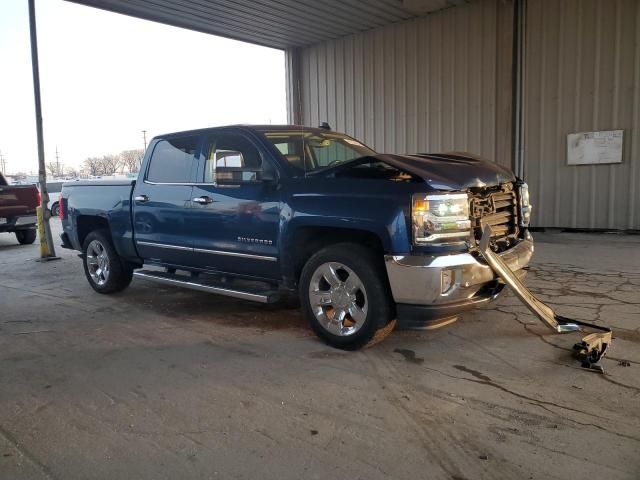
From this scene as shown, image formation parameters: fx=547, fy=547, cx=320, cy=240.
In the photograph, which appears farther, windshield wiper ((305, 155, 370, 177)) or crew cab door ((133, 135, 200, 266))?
crew cab door ((133, 135, 200, 266))

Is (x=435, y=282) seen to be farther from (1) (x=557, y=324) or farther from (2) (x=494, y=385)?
(1) (x=557, y=324)

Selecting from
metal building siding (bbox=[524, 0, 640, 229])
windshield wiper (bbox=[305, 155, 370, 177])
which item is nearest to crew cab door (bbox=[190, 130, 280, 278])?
windshield wiper (bbox=[305, 155, 370, 177])

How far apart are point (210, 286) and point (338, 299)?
1580 millimetres

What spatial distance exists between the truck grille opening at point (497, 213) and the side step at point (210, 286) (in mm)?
1865

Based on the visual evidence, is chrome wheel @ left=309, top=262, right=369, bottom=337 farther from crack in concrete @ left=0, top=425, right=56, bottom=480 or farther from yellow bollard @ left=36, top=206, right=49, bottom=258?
yellow bollard @ left=36, top=206, right=49, bottom=258

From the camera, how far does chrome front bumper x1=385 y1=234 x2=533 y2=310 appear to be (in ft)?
12.8


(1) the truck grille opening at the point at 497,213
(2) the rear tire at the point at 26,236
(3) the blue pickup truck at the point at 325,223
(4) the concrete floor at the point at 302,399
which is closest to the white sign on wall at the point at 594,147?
(4) the concrete floor at the point at 302,399

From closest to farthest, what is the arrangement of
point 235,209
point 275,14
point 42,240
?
point 235,209
point 42,240
point 275,14

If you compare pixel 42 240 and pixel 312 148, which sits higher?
pixel 312 148

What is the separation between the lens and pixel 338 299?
4438mm

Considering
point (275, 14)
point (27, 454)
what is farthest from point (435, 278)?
point (275, 14)

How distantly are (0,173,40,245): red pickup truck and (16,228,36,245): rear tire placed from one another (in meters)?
0.23

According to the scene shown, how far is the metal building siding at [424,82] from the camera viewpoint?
11883mm

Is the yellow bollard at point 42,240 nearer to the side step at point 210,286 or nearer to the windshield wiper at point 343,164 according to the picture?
the side step at point 210,286
